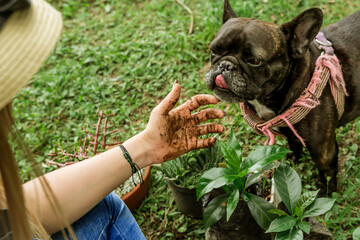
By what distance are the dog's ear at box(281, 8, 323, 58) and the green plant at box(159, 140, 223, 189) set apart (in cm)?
79

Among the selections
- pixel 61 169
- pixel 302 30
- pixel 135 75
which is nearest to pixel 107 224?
pixel 61 169

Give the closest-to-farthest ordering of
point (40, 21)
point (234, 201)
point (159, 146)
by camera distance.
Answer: point (40, 21)
point (234, 201)
point (159, 146)

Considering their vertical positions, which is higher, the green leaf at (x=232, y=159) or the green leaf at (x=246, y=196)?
the green leaf at (x=232, y=159)

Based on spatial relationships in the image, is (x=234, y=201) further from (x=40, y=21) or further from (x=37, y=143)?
(x=37, y=143)

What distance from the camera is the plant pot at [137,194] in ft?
8.85

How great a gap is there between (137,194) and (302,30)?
1.61 metres

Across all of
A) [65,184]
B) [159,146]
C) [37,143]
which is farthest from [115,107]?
[65,184]

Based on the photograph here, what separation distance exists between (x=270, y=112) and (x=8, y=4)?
68.7 inches

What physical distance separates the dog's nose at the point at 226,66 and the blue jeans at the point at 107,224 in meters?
1.01

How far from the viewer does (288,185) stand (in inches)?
76.3

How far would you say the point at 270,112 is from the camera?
2439mm

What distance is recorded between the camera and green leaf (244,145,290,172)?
5.95 ft

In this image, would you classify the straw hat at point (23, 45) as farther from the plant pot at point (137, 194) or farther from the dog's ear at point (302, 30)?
the plant pot at point (137, 194)

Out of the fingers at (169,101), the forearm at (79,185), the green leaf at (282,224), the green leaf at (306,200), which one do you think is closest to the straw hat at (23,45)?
the forearm at (79,185)
